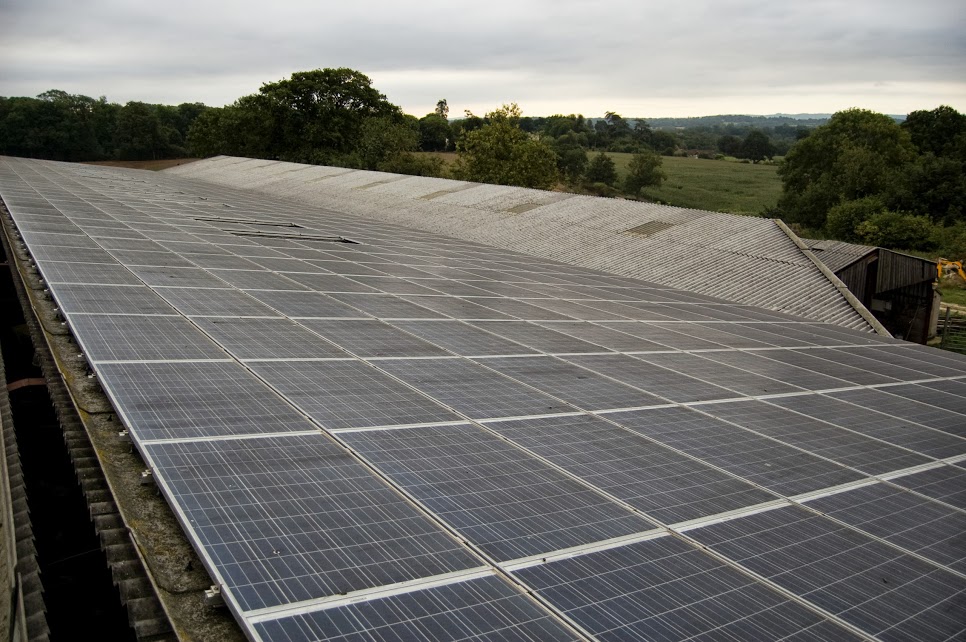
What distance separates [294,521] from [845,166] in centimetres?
9375

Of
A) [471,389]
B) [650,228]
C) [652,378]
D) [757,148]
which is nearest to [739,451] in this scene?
[652,378]

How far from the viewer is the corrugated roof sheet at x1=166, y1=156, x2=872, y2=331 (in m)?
25.0

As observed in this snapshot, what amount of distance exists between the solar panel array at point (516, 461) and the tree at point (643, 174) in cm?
10110

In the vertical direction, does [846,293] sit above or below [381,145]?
below

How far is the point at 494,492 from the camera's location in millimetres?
6871

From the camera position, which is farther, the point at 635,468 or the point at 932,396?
the point at 932,396

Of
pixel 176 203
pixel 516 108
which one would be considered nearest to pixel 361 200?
pixel 176 203

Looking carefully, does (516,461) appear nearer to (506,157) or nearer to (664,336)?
(664,336)

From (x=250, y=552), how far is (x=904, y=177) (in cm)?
8736

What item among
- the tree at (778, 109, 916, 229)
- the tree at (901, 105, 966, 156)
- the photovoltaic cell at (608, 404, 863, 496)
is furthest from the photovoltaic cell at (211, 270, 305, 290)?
the tree at (901, 105, 966, 156)

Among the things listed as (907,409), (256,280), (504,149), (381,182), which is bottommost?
(907,409)

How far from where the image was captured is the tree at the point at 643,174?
11275 cm

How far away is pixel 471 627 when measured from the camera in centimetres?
481

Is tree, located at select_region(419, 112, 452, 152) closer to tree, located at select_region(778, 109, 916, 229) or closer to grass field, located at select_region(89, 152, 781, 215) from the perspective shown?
grass field, located at select_region(89, 152, 781, 215)
